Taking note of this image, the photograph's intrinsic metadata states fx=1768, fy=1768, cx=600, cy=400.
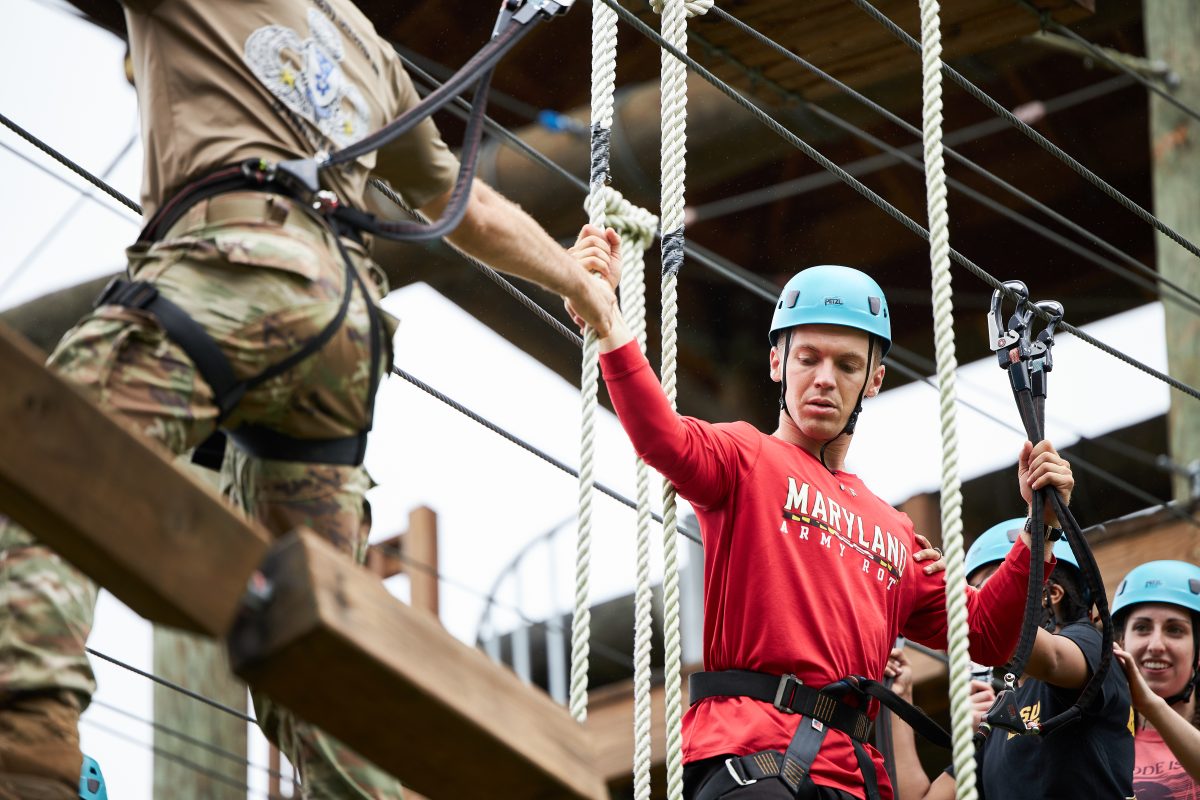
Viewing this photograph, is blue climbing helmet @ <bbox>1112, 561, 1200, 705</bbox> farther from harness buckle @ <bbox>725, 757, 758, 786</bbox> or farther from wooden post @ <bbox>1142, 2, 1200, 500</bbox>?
wooden post @ <bbox>1142, 2, 1200, 500</bbox>

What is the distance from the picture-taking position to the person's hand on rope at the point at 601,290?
275 cm

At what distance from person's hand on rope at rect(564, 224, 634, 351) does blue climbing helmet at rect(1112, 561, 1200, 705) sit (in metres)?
1.99

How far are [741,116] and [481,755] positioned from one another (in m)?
4.64

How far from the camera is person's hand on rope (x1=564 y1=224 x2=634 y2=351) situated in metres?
2.75

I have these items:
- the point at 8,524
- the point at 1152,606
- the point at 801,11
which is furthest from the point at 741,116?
the point at 8,524

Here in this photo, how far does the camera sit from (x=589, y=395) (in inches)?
113

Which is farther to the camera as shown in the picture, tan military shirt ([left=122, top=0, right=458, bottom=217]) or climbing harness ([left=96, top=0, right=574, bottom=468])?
tan military shirt ([left=122, top=0, right=458, bottom=217])

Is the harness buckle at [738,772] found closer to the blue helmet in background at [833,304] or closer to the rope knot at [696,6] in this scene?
the blue helmet in background at [833,304]

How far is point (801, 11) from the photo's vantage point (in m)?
5.70

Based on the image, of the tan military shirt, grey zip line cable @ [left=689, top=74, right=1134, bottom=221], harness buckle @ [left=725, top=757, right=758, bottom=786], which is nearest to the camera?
the tan military shirt

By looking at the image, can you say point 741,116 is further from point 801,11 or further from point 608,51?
point 608,51

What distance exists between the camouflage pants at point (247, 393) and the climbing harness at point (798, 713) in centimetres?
87

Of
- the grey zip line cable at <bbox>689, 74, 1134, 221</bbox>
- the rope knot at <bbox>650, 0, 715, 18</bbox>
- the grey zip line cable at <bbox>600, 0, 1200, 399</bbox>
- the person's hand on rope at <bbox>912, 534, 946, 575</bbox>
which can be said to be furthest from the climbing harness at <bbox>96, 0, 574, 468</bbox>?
the grey zip line cable at <bbox>689, 74, 1134, 221</bbox>

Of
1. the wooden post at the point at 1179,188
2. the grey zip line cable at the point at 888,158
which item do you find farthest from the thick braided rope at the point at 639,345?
the grey zip line cable at the point at 888,158
